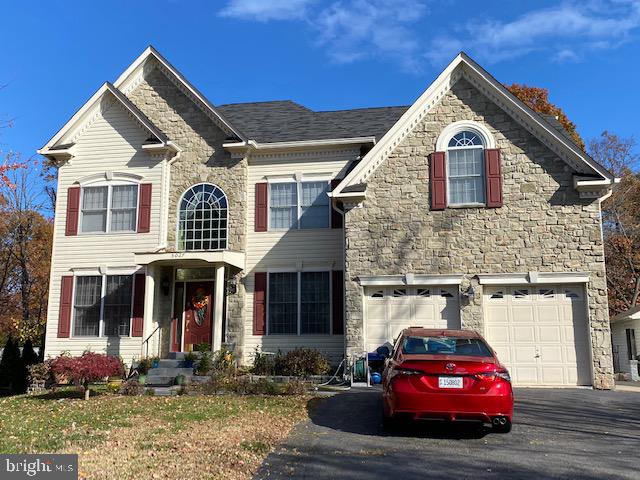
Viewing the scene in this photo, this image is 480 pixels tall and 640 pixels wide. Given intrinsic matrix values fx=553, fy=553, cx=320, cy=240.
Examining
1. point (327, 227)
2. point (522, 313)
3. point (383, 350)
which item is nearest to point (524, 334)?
point (522, 313)

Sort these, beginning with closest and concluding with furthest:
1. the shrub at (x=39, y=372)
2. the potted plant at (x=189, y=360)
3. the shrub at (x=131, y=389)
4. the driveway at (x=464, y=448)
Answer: the driveway at (x=464, y=448)
the shrub at (x=131, y=389)
the potted plant at (x=189, y=360)
the shrub at (x=39, y=372)

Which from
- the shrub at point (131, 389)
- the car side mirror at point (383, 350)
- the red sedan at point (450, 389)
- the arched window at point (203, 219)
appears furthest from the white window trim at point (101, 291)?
the red sedan at point (450, 389)

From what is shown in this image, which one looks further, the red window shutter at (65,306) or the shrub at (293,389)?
the red window shutter at (65,306)

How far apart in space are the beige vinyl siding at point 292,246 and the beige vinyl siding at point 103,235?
293 centimetres

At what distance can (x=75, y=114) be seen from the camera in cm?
1738

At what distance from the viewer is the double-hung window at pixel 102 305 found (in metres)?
16.5

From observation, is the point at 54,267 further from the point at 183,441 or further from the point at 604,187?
the point at 604,187

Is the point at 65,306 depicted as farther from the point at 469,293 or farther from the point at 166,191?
the point at 469,293

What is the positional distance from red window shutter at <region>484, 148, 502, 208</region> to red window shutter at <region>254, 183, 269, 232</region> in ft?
21.4

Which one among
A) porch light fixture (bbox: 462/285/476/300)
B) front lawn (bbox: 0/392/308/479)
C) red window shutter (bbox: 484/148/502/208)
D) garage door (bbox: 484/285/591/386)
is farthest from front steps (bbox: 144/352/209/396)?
red window shutter (bbox: 484/148/502/208)

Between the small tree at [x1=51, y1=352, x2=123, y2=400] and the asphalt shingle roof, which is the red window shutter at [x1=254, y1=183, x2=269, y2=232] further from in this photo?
the small tree at [x1=51, y1=352, x2=123, y2=400]

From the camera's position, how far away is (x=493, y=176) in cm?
1436

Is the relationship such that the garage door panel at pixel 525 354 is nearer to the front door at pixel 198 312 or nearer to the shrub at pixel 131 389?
the front door at pixel 198 312

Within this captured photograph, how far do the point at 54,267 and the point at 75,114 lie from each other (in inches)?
190
